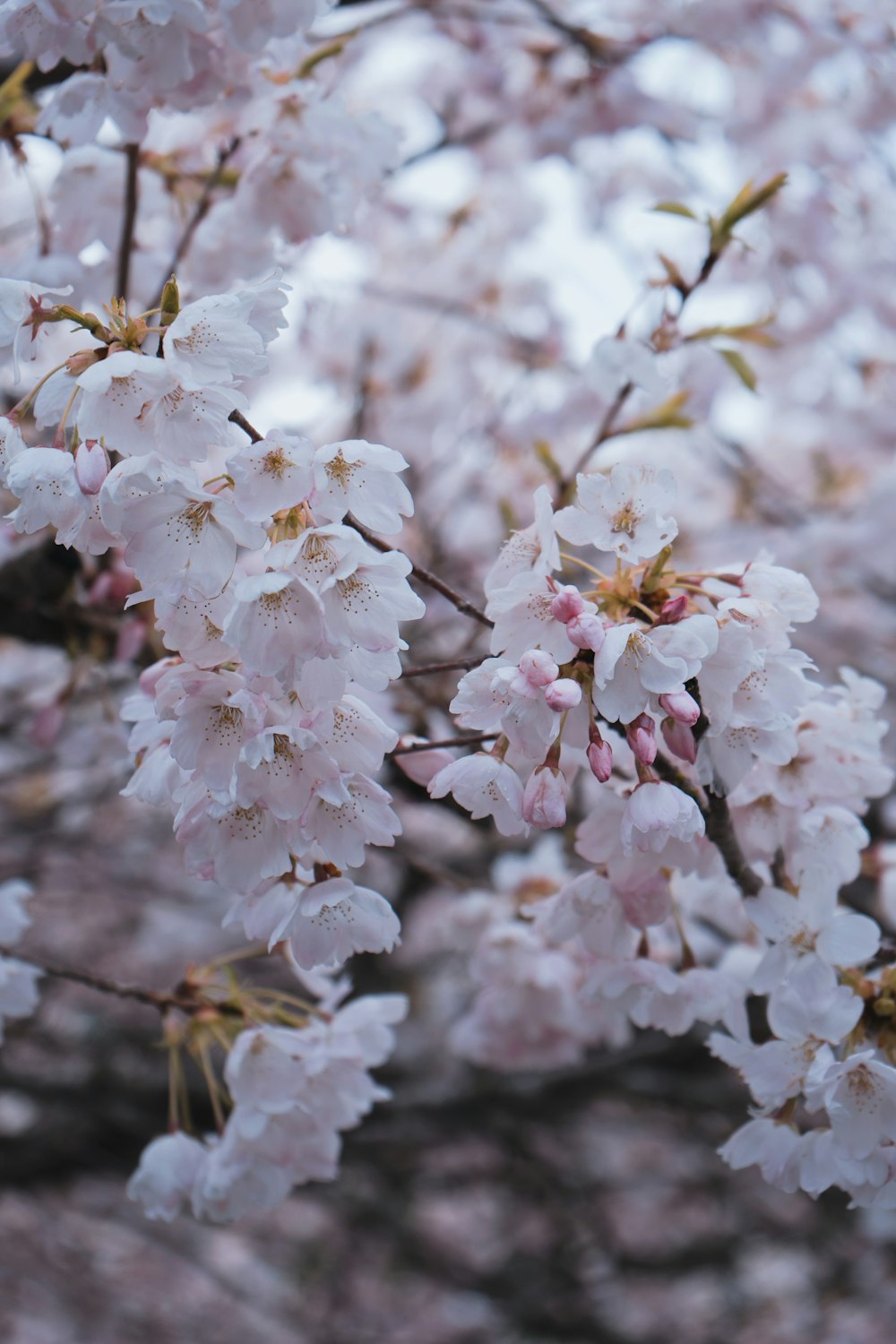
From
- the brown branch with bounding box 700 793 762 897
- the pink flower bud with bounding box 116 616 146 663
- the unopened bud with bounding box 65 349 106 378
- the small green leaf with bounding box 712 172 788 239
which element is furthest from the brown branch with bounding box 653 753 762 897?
the pink flower bud with bounding box 116 616 146 663

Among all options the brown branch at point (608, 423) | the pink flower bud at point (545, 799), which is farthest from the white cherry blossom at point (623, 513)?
the brown branch at point (608, 423)

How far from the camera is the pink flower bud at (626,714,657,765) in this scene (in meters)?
0.97

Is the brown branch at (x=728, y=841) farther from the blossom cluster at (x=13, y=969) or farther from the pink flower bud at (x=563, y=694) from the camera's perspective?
the blossom cluster at (x=13, y=969)

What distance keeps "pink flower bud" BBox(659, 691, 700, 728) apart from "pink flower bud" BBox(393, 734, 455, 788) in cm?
29

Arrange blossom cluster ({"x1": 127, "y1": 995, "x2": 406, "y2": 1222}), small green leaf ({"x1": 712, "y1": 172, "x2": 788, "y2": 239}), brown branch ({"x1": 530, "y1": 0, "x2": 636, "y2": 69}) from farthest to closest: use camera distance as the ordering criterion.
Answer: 1. brown branch ({"x1": 530, "y1": 0, "x2": 636, "y2": 69})
2. small green leaf ({"x1": 712, "y1": 172, "x2": 788, "y2": 239})
3. blossom cluster ({"x1": 127, "y1": 995, "x2": 406, "y2": 1222})

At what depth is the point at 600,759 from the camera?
3.18ft

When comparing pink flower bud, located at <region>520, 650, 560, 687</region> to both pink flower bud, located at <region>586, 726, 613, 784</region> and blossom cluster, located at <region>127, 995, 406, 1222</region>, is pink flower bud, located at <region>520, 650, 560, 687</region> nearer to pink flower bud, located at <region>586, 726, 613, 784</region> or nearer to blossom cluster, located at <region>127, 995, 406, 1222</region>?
pink flower bud, located at <region>586, 726, 613, 784</region>

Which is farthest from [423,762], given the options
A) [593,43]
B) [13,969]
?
[593,43]

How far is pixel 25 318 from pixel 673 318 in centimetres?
94

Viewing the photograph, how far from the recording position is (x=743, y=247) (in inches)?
60.8

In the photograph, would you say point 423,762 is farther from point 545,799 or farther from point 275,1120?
point 275,1120

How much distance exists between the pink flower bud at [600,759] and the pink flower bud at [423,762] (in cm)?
23

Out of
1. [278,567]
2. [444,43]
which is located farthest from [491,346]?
[278,567]

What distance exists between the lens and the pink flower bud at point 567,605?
0.96 m
